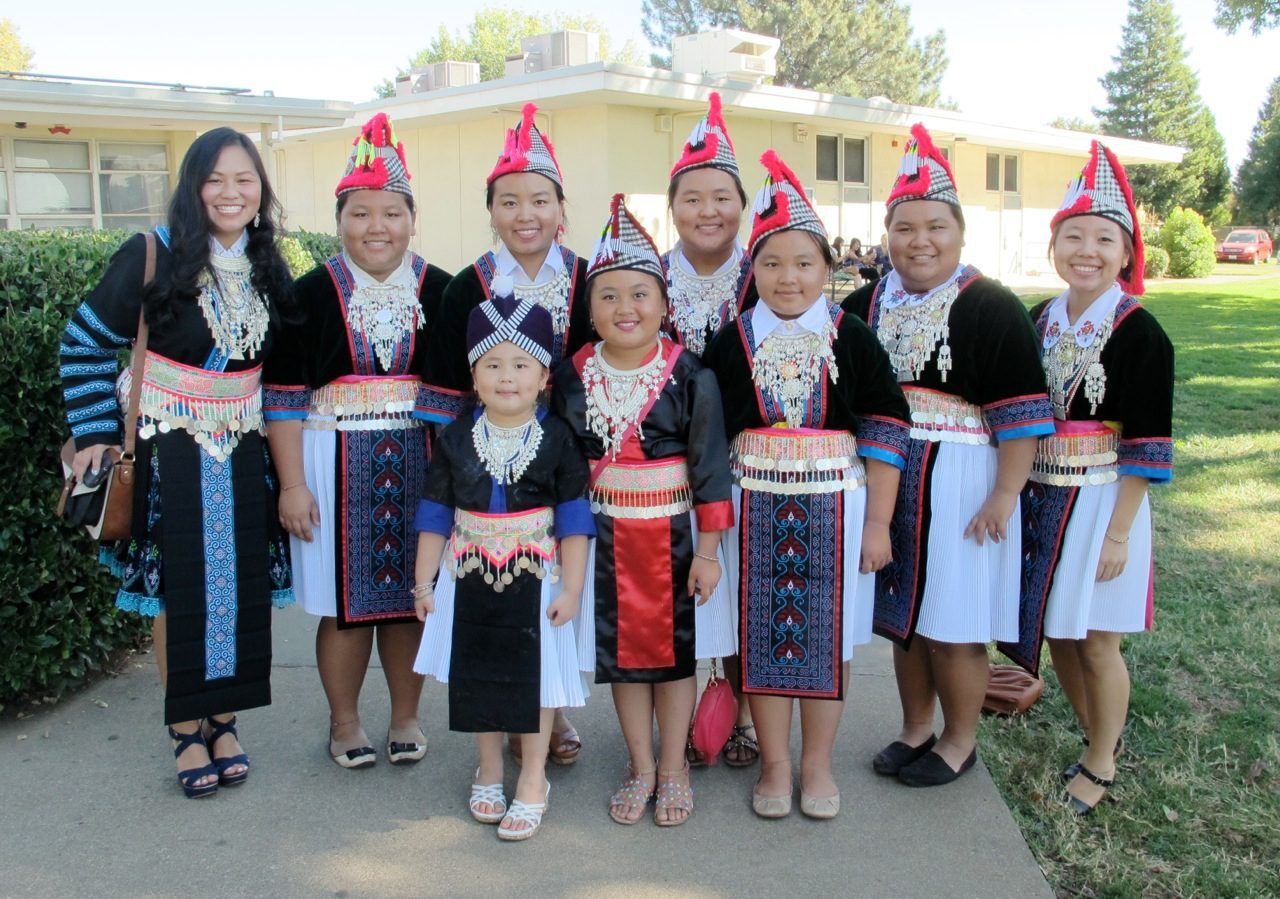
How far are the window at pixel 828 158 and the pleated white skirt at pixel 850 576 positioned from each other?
1884 cm

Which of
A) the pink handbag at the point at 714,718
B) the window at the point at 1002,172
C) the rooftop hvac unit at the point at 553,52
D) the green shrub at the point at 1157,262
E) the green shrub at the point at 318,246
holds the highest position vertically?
the rooftop hvac unit at the point at 553,52

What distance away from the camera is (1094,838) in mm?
3121

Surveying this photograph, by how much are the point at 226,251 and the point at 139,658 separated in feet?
6.81

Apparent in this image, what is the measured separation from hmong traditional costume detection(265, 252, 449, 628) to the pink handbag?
3.42 feet

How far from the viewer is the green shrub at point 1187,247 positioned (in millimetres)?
28859

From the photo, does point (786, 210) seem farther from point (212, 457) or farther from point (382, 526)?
point (212, 457)

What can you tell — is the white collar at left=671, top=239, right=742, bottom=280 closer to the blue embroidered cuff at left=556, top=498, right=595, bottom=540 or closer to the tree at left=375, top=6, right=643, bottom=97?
the blue embroidered cuff at left=556, top=498, right=595, bottom=540

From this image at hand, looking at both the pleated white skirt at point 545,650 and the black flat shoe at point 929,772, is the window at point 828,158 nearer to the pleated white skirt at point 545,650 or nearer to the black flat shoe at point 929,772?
the black flat shoe at point 929,772

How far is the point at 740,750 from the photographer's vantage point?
3588 mm

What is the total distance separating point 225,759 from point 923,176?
2.89 metres

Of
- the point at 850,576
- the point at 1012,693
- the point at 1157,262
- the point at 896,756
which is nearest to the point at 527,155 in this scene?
the point at 850,576

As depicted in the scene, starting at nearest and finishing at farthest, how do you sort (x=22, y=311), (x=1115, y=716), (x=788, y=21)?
(x=1115, y=716), (x=22, y=311), (x=788, y=21)

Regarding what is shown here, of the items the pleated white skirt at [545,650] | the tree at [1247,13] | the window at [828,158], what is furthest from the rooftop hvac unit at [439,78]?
the pleated white skirt at [545,650]

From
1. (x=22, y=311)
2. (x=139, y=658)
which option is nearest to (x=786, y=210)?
(x=22, y=311)
